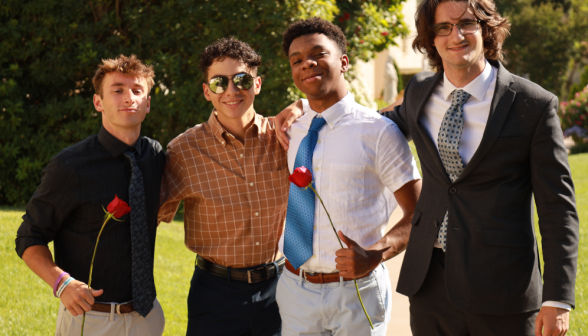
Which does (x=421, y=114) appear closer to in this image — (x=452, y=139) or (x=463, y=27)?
(x=452, y=139)

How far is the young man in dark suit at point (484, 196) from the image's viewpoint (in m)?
2.33

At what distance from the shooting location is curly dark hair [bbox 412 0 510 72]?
101 inches

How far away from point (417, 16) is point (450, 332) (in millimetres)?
1537

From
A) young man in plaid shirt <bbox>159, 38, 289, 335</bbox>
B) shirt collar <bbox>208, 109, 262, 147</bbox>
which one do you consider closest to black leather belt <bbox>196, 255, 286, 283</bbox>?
young man in plaid shirt <bbox>159, 38, 289, 335</bbox>

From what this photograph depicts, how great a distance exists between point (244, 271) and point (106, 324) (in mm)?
844

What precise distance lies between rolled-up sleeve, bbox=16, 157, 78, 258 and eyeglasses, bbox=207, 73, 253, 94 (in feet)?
3.17

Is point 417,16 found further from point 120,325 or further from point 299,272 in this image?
point 120,325

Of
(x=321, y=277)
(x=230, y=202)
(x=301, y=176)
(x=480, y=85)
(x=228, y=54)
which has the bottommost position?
(x=321, y=277)

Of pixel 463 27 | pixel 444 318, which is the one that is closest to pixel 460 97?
pixel 463 27

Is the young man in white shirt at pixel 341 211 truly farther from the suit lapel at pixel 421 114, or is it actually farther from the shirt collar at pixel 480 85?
the shirt collar at pixel 480 85

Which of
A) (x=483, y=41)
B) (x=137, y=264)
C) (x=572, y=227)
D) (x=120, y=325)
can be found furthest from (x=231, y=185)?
(x=572, y=227)

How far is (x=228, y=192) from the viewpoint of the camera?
3.35 metres

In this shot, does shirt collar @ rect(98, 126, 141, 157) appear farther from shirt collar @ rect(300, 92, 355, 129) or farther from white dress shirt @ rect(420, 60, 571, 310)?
white dress shirt @ rect(420, 60, 571, 310)

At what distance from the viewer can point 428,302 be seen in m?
2.65
